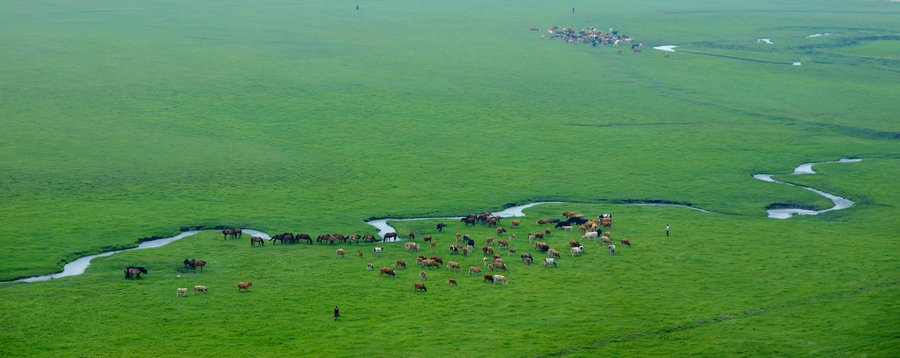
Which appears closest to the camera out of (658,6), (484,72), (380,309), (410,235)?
(380,309)

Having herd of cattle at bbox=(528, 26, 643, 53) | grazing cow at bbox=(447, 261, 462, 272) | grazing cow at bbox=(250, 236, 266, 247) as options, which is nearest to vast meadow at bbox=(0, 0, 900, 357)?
grazing cow at bbox=(447, 261, 462, 272)

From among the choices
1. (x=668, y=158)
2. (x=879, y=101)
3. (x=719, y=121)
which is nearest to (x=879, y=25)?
(x=879, y=101)

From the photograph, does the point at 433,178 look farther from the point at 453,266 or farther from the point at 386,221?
the point at 453,266

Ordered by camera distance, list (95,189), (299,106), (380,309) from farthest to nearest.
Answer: (299,106) → (95,189) → (380,309)

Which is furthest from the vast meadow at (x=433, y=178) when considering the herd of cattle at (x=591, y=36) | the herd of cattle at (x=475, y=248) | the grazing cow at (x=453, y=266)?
the herd of cattle at (x=591, y=36)

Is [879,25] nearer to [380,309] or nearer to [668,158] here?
[668,158]
